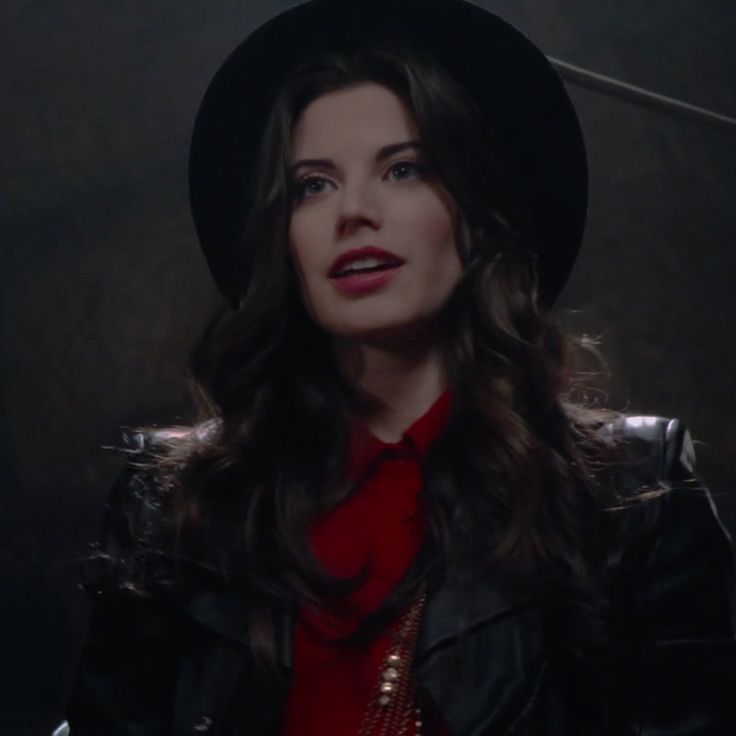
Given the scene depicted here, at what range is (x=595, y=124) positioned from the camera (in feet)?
6.25

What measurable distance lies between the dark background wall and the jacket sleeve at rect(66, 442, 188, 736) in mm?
348

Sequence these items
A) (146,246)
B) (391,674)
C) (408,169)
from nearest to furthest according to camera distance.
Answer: (391,674), (408,169), (146,246)

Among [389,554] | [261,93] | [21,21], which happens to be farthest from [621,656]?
[21,21]

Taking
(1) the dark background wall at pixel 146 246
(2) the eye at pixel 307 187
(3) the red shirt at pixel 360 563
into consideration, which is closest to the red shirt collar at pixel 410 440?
(3) the red shirt at pixel 360 563

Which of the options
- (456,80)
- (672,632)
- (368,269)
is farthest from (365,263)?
(672,632)

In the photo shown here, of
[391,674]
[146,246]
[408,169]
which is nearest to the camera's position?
[391,674]

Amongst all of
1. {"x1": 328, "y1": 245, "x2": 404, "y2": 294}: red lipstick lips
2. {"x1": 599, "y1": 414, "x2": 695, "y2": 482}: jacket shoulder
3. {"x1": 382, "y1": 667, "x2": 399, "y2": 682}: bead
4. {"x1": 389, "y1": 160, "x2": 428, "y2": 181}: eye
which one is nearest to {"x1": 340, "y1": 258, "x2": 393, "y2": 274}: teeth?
{"x1": 328, "y1": 245, "x2": 404, "y2": 294}: red lipstick lips

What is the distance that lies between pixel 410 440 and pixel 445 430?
4 cm

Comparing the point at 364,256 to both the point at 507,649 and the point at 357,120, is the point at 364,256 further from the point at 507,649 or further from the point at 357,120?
the point at 507,649

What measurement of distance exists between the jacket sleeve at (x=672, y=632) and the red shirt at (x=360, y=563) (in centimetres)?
23

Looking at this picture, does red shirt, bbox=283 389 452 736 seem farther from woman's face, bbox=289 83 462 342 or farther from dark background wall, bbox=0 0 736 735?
dark background wall, bbox=0 0 736 735

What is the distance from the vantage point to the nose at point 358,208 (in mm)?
1374

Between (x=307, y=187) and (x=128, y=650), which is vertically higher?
(x=307, y=187)

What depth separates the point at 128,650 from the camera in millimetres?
1470
